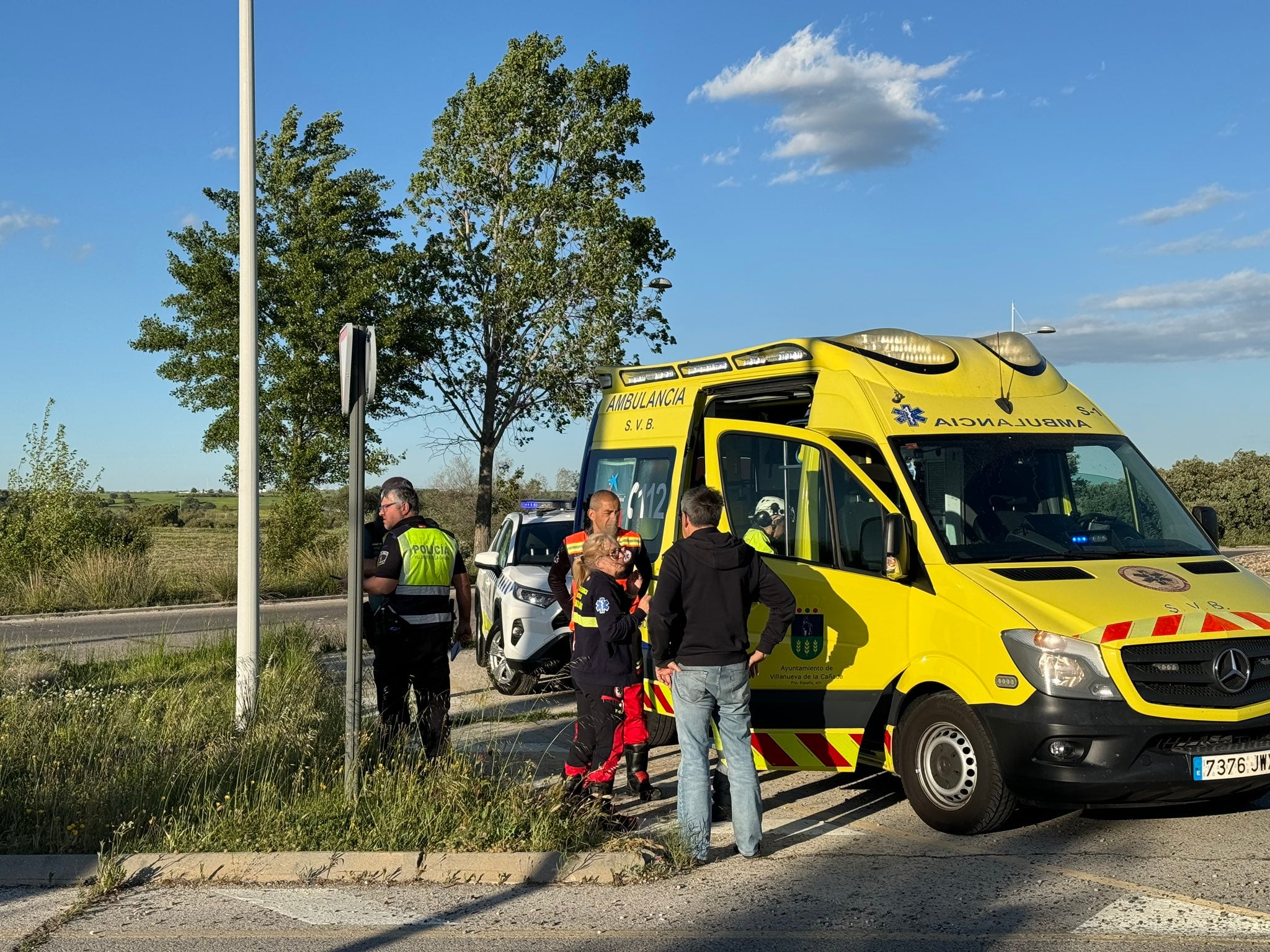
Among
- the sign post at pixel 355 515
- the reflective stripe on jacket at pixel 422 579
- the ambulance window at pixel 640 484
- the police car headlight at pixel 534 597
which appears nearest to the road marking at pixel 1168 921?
the sign post at pixel 355 515

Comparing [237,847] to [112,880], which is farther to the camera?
[237,847]

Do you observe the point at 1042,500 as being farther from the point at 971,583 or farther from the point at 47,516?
the point at 47,516

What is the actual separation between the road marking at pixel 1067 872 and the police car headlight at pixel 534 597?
180 inches

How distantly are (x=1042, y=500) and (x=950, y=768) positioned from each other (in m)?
1.73

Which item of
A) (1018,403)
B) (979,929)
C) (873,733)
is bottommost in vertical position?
(979,929)

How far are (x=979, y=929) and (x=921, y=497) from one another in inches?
106

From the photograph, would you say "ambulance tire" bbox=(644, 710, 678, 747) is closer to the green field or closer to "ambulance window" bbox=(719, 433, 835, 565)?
"ambulance window" bbox=(719, 433, 835, 565)

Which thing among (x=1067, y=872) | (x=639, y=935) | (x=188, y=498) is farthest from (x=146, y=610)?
(x=188, y=498)

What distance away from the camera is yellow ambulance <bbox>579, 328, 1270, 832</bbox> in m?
6.16

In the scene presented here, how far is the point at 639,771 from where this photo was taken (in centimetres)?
762

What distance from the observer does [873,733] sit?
23.6 ft

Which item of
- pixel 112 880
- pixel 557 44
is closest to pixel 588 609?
pixel 112 880

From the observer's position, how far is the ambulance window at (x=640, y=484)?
29.5 ft

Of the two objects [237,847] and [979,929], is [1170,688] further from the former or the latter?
[237,847]
